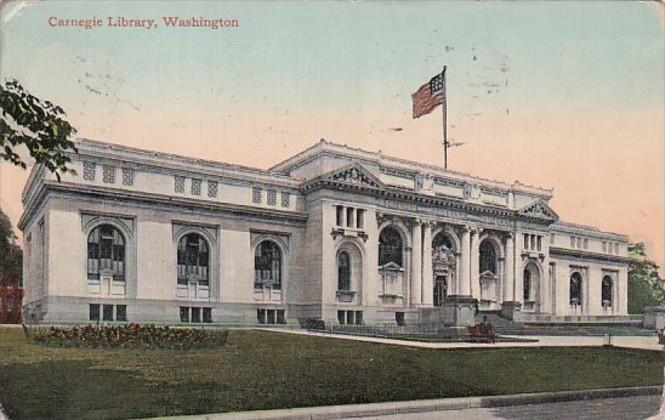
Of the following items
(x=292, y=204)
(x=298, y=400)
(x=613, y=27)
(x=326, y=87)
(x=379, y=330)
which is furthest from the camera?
(x=292, y=204)

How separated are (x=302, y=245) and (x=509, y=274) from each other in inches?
125

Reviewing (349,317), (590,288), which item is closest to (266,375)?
(349,317)

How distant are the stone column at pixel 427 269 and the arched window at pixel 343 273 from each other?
1145 millimetres

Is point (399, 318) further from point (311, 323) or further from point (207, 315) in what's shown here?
point (207, 315)

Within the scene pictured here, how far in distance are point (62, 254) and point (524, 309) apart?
260 inches

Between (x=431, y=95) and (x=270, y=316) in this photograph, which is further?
(x=270, y=316)

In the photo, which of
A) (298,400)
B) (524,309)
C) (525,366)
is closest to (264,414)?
(298,400)

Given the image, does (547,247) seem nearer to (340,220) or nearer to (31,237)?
(340,220)

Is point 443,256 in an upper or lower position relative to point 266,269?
upper

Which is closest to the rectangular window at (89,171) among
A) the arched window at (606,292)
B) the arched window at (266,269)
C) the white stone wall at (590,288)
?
the arched window at (266,269)

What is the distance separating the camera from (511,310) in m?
11.2

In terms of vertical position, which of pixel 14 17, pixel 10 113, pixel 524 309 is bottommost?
pixel 524 309

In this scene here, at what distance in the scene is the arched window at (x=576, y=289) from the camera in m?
11.6

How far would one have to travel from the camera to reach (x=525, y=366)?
9930 mm
